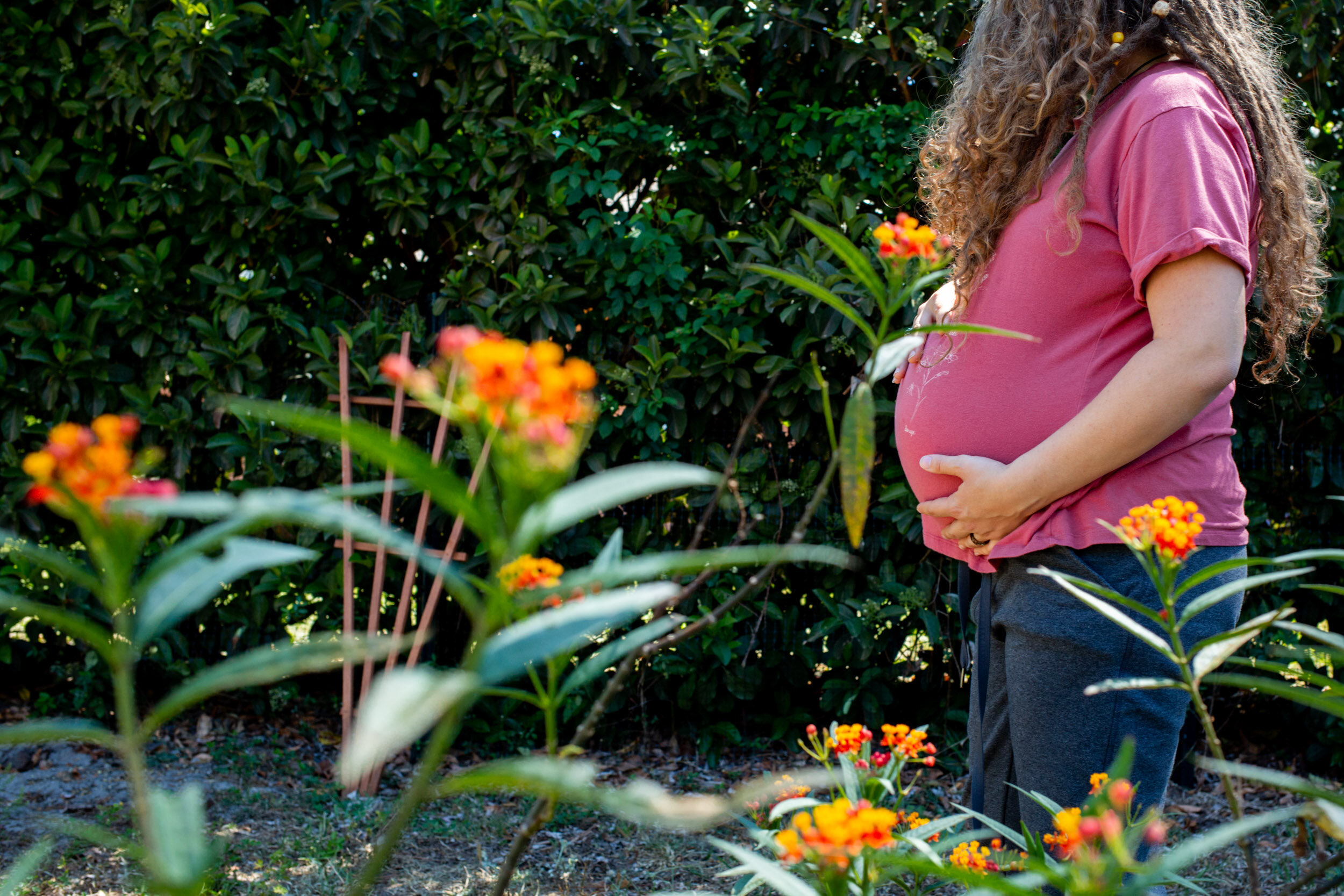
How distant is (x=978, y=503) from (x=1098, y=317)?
29cm

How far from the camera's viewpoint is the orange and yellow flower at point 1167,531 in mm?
830

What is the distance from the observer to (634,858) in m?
2.72

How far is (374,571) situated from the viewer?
3193 mm

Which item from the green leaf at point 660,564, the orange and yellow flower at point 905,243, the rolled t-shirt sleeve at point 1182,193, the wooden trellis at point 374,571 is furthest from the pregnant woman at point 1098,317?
the wooden trellis at point 374,571

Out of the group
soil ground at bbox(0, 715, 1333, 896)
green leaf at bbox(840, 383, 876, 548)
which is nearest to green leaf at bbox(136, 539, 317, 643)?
green leaf at bbox(840, 383, 876, 548)

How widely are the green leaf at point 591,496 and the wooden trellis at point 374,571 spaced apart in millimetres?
2454

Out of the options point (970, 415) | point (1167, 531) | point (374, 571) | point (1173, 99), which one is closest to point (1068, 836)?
point (1167, 531)

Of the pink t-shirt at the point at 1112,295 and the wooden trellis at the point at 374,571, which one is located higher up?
the pink t-shirt at the point at 1112,295

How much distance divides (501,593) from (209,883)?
7.67 feet

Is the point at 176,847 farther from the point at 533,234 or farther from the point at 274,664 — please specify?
the point at 533,234

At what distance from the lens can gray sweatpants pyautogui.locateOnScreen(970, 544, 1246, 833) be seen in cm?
126

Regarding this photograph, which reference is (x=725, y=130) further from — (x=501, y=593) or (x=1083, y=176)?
(x=501, y=593)

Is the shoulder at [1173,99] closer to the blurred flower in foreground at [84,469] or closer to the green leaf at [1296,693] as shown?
the green leaf at [1296,693]

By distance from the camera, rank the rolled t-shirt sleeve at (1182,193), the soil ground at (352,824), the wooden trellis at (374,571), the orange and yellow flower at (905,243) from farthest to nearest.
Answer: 1. the wooden trellis at (374,571)
2. the soil ground at (352,824)
3. the rolled t-shirt sleeve at (1182,193)
4. the orange and yellow flower at (905,243)
